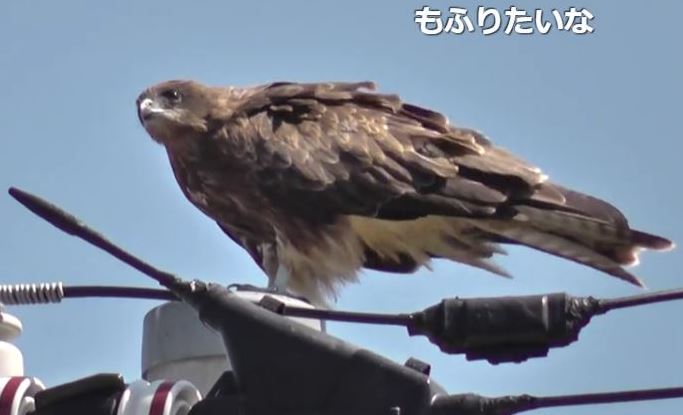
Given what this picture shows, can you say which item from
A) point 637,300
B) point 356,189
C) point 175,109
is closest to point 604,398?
point 637,300

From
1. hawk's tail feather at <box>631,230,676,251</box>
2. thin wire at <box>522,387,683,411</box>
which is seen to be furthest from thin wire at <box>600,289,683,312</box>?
hawk's tail feather at <box>631,230,676,251</box>

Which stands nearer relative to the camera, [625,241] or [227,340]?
[227,340]

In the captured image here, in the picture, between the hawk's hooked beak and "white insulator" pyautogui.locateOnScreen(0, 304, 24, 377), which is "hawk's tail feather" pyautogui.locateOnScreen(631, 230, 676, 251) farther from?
"white insulator" pyautogui.locateOnScreen(0, 304, 24, 377)

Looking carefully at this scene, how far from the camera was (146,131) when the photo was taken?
10.6 meters

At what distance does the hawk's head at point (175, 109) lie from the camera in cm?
1034

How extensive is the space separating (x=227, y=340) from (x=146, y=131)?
668 centimetres

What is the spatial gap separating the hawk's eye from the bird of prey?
16cm

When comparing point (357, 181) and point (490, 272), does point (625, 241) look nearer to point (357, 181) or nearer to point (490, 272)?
point (490, 272)

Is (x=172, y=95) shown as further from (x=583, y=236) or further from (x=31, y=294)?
(x=31, y=294)

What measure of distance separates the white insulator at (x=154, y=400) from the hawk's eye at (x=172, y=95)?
21.7ft

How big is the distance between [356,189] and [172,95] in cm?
143

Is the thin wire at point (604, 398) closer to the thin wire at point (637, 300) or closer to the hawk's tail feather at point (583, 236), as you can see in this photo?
the thin wire at point (637, 300)

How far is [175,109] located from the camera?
34.7 ft

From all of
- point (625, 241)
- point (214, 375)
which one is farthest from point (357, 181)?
point (214, 375)
